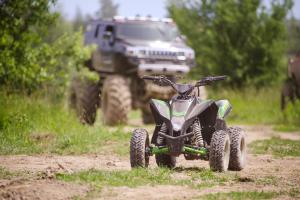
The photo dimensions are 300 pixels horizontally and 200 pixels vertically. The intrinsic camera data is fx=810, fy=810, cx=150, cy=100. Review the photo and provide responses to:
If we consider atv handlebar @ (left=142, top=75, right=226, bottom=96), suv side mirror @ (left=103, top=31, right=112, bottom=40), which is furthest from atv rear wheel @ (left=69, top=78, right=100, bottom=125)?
atv handlebar @ (left=142, top=75, right=226, bottom=96)

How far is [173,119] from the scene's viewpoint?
924 centimetres

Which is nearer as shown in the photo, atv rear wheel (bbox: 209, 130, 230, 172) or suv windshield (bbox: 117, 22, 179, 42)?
atv rear wheel (bbox: 209, 130, 230, 172)

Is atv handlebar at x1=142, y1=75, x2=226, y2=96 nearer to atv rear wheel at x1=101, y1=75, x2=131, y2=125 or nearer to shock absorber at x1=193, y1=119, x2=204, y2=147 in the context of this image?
shock absorber at x1=193, y1=119, x2=204, y2=147

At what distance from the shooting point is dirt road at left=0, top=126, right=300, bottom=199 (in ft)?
23.8

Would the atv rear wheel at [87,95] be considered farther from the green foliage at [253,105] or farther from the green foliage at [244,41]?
the green foliage at [244,41]

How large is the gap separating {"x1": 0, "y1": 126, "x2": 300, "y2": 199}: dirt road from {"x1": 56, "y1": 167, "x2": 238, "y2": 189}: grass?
11 centimetres

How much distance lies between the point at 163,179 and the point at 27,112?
6089 mm

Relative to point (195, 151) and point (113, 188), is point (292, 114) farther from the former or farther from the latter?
point (113, 188)

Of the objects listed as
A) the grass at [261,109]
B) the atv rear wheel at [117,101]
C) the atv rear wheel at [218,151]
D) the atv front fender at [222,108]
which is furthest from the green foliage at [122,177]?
the grass at [261,109]

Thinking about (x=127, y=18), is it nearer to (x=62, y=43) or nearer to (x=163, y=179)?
(x=62, y=43)

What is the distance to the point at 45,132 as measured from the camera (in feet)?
43.2

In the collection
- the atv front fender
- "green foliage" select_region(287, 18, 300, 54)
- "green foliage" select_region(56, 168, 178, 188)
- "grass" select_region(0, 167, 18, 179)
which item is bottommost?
"grass" select_region(0, 167, 18, 179)

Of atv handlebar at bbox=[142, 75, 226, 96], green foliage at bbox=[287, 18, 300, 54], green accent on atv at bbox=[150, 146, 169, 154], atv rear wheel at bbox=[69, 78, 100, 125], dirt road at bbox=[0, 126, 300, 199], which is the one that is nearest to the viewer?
dirt road at bbox=[0, 126, 300, 199]

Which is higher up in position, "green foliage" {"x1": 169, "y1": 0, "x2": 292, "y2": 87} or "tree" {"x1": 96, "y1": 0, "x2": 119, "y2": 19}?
"tree" {"x1": 96, "y1": 0, "x2": 119, "y2": 19}
